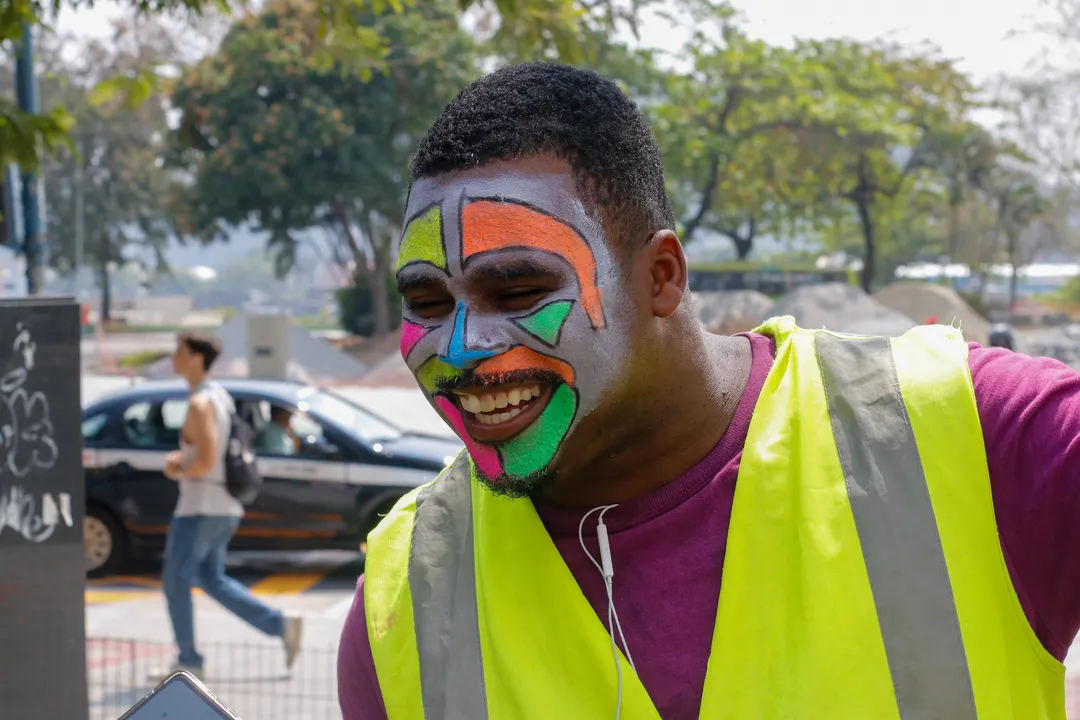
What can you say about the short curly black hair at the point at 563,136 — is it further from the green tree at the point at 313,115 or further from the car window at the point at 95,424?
the green tree at the point at 313,115

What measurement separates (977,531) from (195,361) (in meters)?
6.01

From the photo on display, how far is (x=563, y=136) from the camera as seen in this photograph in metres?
1.79

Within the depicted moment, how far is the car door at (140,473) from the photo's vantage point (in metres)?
9.60

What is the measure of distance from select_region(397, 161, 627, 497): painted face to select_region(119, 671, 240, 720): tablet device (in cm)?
48

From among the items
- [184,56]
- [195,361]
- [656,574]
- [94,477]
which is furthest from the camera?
[184,56]

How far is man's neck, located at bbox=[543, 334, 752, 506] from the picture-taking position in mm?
1840

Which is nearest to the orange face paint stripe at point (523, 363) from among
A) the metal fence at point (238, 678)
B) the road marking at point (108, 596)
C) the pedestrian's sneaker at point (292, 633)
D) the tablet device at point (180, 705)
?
the tablet device at point (180, 705)

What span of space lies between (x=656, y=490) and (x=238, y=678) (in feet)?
18.4

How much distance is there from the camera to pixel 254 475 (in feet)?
23.5

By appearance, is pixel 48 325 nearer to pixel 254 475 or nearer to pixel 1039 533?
pixel 254 475

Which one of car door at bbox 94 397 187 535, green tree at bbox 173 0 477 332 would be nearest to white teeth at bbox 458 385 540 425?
car door at bbox 94 397 187 535

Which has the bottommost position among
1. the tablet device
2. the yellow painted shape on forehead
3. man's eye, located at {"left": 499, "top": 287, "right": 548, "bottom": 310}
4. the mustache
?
the tablet device

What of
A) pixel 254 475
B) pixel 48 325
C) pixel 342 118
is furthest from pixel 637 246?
pixel 342 118

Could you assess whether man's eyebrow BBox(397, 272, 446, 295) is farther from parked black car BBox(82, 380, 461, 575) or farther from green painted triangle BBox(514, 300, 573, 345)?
parked black car BBox(82, 380, 461, 575)
